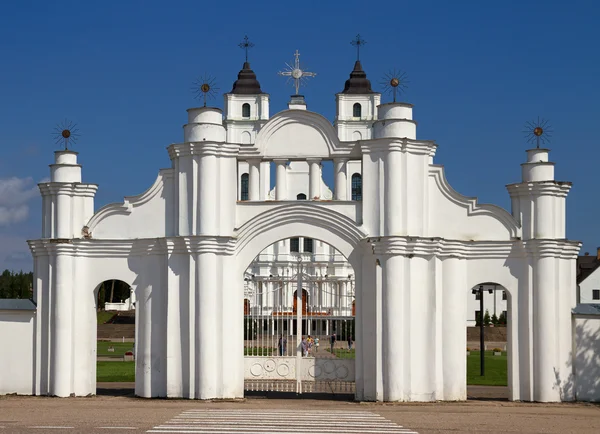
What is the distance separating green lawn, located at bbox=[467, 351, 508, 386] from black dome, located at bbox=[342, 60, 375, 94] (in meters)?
27.8

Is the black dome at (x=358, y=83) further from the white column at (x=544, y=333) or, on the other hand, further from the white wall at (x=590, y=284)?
the white column at (x=544, y=333)

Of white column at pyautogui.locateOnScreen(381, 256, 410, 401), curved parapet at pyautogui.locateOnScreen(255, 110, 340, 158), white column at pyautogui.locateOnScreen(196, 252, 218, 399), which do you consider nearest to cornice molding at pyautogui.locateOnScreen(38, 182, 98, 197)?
white column at pyautogui.locateOnScreen(196, 252, 218, 399)

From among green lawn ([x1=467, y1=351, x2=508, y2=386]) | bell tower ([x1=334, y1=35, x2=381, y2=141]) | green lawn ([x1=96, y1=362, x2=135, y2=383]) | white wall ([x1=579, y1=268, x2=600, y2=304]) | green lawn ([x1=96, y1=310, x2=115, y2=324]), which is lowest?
green lawn ([x1=467, y1=351, x2=508, y2=386])

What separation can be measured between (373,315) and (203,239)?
174 inches

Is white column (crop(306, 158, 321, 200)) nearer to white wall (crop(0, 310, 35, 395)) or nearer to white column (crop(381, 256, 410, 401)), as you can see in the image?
white column (crop(381, 256, 410, 401))

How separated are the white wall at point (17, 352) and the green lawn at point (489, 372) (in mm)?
14182

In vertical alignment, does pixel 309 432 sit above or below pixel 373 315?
below

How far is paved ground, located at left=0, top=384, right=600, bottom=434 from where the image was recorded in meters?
20.4

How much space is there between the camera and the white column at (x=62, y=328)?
90.1 ft

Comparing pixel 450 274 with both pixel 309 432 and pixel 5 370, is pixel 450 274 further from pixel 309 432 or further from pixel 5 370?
pixel 5 370

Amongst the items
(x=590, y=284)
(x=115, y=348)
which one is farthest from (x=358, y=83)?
(x=115, y=348)

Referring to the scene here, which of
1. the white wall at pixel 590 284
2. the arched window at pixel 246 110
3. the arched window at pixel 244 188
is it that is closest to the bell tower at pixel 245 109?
the arched window at pixel 246 110

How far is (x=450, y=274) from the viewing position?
27.0 meters

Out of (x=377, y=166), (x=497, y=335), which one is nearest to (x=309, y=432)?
(x=377, y=166)
